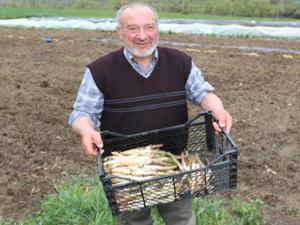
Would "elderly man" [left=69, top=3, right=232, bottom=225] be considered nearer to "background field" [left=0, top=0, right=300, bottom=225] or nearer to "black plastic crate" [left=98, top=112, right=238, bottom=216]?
"black plastic crate" [left=98, top=112, right=238, bottom=216]

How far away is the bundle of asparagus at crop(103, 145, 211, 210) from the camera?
1699 mm

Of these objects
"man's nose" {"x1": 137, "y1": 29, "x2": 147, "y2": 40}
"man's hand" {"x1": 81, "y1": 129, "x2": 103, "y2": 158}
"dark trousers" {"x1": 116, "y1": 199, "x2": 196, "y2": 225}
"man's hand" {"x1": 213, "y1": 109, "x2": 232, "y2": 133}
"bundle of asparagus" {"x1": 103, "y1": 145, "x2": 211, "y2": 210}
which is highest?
"man's nose" {"x1": 137, "y1": 29, "x2": 147, "y2": 40}

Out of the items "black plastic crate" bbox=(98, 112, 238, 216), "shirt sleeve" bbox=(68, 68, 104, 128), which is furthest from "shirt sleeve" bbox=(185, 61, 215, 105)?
"shirt sleeve" bbox=(68, 68, 104, 128)

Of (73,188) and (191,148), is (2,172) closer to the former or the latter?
(73,188)

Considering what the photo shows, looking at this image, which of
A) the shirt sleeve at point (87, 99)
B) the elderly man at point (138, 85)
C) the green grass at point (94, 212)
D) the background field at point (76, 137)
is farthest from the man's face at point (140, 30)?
the background field at point (76, 137)

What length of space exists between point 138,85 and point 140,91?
28 millimetres

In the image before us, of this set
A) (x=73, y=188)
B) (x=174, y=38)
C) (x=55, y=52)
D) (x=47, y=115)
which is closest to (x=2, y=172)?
(x=73, y=188)

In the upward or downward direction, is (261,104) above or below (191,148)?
below

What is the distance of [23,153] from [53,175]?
1.83ft

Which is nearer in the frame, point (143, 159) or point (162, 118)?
point (143, 159)

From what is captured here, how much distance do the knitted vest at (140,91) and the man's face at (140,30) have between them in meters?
0.09

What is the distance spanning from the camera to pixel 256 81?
22.0 feet

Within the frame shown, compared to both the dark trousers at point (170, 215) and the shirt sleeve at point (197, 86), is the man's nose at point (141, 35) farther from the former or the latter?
the dark trousers at point (170, 215)

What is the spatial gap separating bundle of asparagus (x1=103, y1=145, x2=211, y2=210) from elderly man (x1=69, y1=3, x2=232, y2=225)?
190 millimetres
